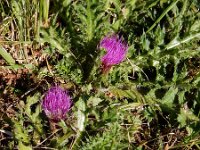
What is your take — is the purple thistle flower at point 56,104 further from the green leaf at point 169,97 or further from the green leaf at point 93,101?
the green leaf at point 169,97

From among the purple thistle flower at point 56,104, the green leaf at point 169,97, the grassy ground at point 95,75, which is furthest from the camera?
the green leaf at point 169,97

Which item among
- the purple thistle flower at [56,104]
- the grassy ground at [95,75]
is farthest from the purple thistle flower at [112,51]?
the purple thistle flower at [56,104]

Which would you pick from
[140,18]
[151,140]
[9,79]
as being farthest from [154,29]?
[9,79]

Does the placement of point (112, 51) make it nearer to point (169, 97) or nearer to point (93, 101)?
point (93, 101)

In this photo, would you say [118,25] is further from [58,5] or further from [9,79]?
[9,79]

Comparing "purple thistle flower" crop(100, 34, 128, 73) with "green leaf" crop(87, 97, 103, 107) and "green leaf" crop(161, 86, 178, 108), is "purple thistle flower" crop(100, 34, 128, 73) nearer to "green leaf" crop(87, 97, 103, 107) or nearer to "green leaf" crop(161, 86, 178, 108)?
"green leaf" crop(87, 97, 103, 107)
